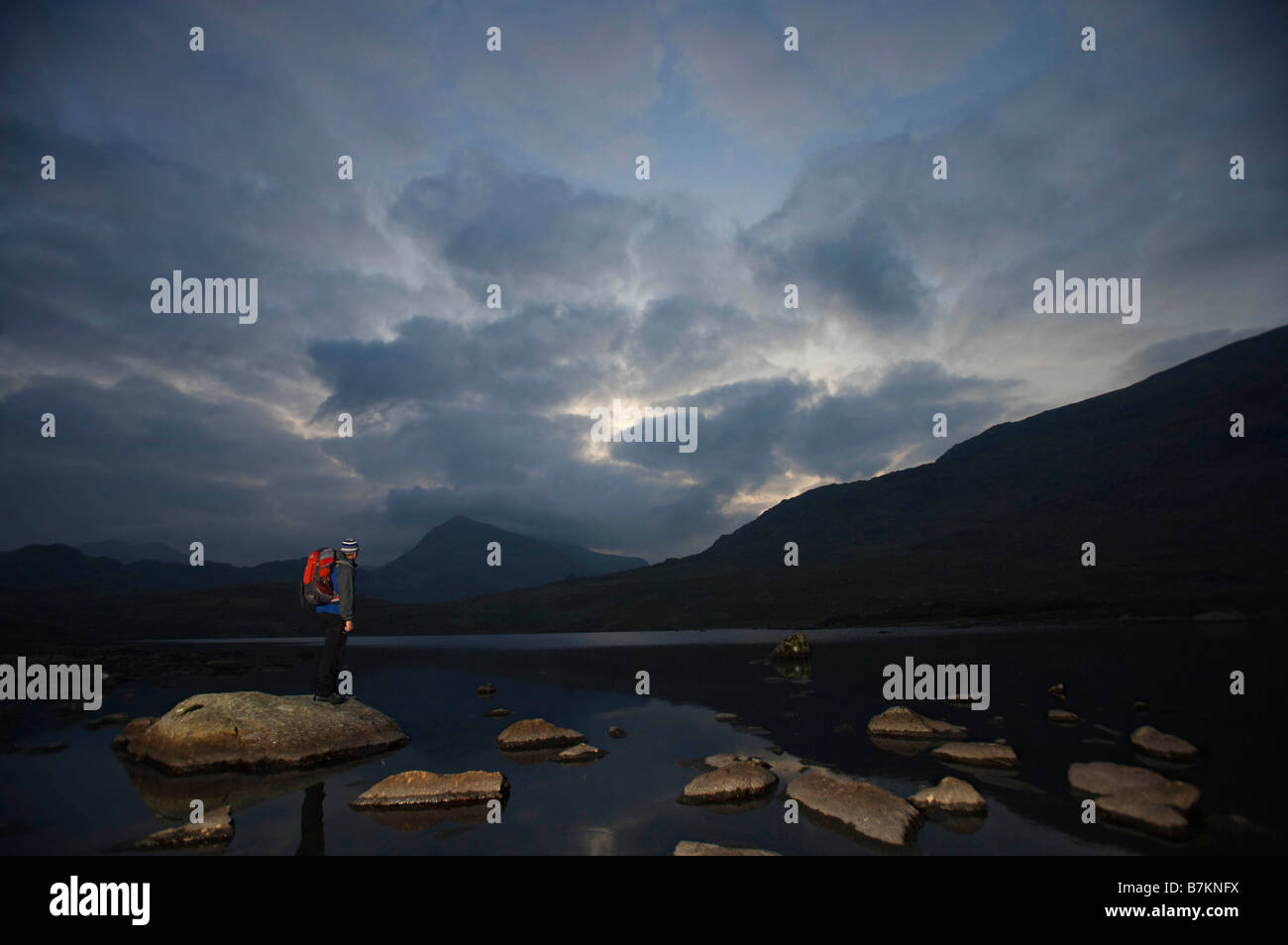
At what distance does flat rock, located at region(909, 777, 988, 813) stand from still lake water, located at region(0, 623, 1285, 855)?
329mm

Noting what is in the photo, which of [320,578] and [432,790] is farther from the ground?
[320,578]

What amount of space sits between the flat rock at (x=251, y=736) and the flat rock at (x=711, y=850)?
10.7 metres

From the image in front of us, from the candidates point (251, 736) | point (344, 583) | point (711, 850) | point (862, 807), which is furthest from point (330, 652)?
point (862, 807)

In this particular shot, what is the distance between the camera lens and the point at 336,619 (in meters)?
15.8

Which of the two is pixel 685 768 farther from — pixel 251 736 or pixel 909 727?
pixel 251 736

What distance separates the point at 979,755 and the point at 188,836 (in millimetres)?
15469

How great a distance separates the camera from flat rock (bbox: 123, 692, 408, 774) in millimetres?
13047

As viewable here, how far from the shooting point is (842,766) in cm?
1236

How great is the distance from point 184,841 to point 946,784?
12810 mm

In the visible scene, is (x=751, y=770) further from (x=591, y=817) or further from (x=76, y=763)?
(x=76, y=763)

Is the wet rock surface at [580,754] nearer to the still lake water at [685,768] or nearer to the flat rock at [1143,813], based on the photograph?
the still lake water at [685,768]

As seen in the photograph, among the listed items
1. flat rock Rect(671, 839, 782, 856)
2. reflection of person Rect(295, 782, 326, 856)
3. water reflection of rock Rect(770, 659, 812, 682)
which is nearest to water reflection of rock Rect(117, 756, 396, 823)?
reflection of person Rect(295, 782, 326, 856)

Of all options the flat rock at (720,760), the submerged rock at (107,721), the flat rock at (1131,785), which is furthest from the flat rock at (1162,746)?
the submerged rock at (107,721)

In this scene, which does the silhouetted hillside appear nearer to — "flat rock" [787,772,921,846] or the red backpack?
"flat rock" [787,772,921,846]
